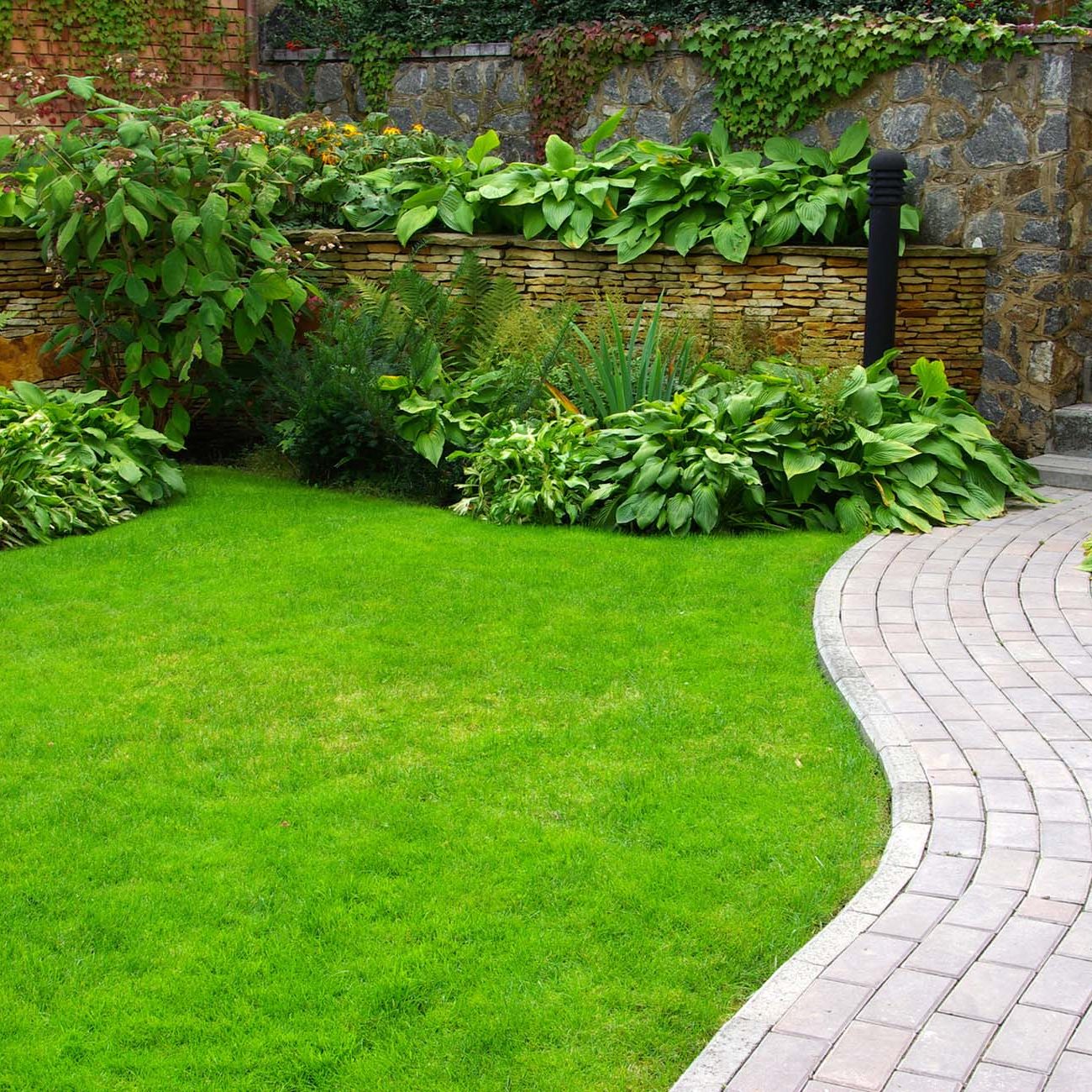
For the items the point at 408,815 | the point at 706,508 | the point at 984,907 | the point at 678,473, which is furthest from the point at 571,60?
the point at 984,907

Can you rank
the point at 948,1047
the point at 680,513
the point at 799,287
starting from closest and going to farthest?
the point at 948,1047, the point at 680,513, the point at 799,287

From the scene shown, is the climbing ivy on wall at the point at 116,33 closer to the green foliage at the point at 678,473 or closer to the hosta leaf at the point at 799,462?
the green foliage at the point at 678,473

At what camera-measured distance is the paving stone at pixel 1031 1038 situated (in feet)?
8.09

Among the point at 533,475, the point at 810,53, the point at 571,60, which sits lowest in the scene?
the point at 533,475

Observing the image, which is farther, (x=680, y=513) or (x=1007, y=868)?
(x=680, y=513)

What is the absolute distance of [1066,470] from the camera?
7375mm

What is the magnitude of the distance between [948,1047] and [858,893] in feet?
2.02

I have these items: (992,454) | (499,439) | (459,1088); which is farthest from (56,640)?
(992,454)

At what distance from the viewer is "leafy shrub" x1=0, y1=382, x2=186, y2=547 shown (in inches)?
249

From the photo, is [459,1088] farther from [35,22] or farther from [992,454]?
[35,22]

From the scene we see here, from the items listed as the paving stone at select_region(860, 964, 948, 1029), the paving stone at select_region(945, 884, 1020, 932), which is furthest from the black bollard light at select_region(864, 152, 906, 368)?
the paving stone at select_region(860, 964, 948, 1029)

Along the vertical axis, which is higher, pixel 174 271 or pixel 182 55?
pixel 182 55

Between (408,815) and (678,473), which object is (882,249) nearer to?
(678,473)

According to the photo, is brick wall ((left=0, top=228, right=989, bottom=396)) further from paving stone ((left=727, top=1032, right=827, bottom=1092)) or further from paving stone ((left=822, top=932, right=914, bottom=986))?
paving stone ((left=727, top=1032, right=827, bottom=1092))
